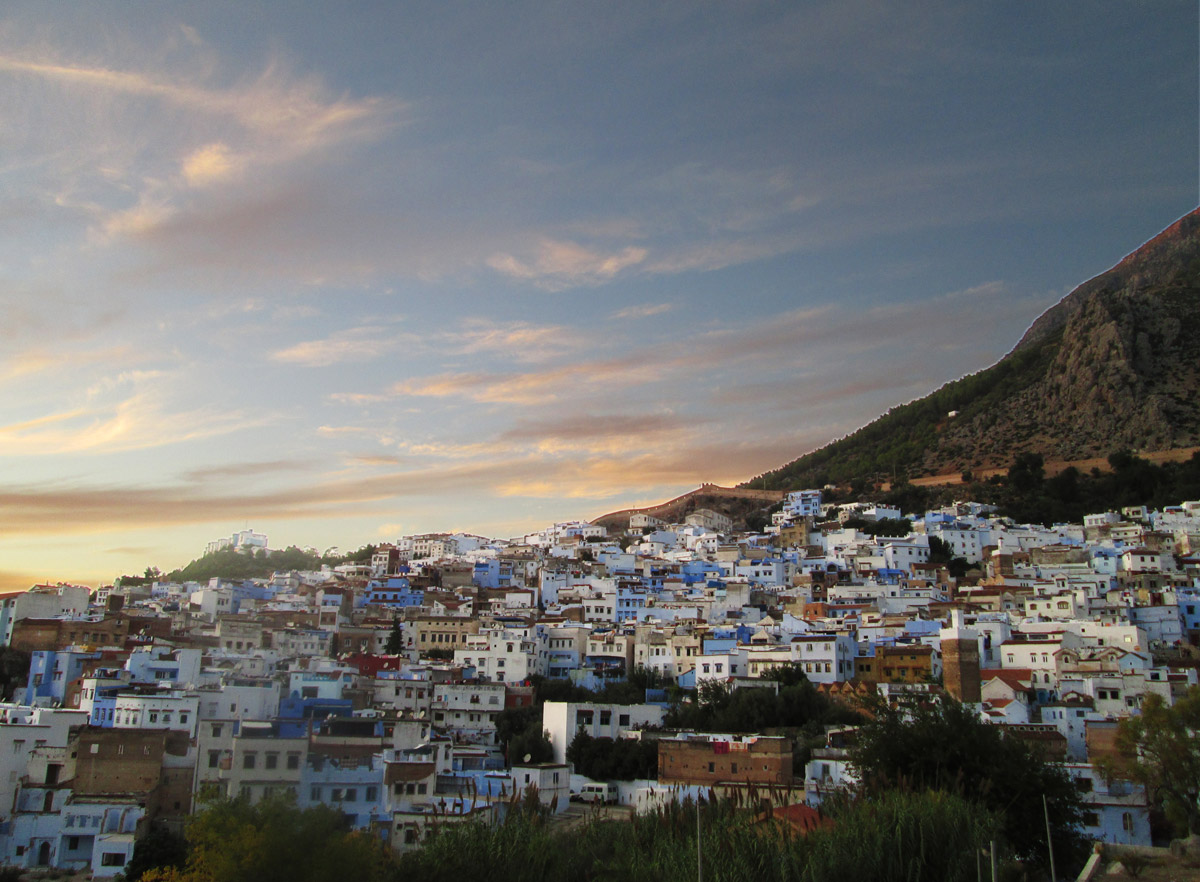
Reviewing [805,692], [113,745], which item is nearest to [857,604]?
[805,692]

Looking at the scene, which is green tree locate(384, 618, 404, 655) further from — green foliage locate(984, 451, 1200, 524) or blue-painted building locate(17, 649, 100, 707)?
green foliage locate(984, 451, 1200, 524)

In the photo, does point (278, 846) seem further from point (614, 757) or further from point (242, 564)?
point (242, 564)

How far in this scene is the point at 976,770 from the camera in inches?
669

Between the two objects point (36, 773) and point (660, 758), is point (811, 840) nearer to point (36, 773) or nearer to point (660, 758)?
point (660, 758)

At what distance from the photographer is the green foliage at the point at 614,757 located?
80.8 ft

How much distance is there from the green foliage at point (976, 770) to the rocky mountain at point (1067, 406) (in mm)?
48285

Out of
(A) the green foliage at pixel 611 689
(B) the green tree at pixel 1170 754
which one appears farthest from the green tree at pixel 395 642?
(B) the green tree at pixel 1170 754

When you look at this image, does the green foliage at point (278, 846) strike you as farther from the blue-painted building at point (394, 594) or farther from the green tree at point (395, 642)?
the blue-painted building at point (394, 594)

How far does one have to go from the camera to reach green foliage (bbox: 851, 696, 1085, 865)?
16469 millimetres

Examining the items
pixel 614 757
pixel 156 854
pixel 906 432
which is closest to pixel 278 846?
pixel 156 854

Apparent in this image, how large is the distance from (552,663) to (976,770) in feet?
62.7

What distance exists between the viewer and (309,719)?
22.6m

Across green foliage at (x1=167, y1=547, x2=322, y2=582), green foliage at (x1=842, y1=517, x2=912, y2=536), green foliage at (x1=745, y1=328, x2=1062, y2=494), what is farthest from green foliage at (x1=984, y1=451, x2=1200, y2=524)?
green foliage at (x1=167, y1=547, x2=322, y2=582)

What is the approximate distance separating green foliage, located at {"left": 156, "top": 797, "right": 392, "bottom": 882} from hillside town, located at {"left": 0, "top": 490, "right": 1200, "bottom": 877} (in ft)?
4.30
